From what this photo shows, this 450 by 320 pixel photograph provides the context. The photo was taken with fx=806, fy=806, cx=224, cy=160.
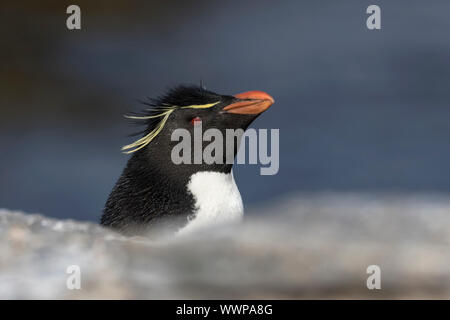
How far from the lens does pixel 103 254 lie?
1.99 metres

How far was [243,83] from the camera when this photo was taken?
7.94 meters

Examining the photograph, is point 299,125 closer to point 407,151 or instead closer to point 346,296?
point 407,151

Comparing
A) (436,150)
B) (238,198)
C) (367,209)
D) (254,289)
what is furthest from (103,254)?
(436,150)

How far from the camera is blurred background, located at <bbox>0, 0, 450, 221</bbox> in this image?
7.14m

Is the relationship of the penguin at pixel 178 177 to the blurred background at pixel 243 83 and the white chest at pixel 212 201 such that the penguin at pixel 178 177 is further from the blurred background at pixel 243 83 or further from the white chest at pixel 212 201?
the blurred background at pixel 243 83

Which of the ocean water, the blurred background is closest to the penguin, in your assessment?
the ocean water

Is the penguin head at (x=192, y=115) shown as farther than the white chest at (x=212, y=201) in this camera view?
Yes

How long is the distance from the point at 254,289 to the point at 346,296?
0.22 metres

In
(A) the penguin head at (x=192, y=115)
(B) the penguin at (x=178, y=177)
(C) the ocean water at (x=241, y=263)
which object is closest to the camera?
(C) the ocean water at (x=241, y=263)

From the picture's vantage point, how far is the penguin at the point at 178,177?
3.26 meters

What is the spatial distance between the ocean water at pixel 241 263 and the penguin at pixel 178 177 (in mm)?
1155

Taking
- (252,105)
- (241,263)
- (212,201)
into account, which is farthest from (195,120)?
(241,263)

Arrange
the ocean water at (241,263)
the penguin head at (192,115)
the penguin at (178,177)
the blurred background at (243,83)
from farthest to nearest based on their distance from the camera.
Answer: the blurred background at (243,83) → the penguin head at (192,115) → the penguin at (178,177) → the ocean water at (241,263)

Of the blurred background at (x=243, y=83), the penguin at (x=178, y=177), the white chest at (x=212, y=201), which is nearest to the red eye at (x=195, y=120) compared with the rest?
the penguin at (x=178, y=177)
